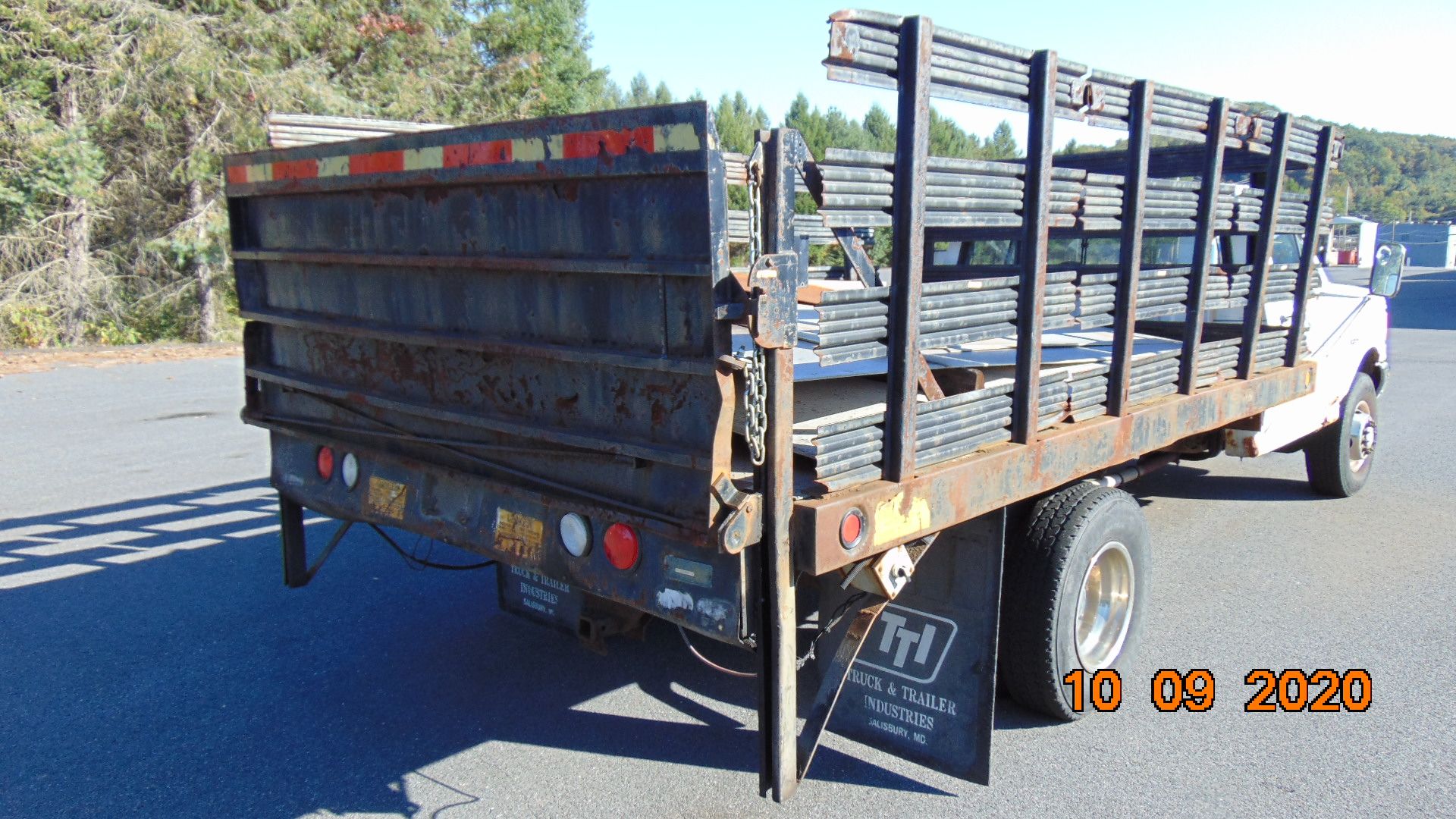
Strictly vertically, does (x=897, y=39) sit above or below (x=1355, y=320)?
above

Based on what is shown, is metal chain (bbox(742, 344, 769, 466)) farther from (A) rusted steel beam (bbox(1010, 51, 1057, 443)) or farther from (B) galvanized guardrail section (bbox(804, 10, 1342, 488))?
(A) rusted steel beam (bbox(1010, 51, 1057, 443))

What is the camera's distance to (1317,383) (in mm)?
5781

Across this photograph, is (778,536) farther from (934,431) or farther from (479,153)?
(479,153)

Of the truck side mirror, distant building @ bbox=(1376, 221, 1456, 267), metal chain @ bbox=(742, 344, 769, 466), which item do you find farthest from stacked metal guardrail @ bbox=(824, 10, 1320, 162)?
distant building @ bbox=(1376, 221, 1456, 267)

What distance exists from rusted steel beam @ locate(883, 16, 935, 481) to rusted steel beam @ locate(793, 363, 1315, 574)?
12cm

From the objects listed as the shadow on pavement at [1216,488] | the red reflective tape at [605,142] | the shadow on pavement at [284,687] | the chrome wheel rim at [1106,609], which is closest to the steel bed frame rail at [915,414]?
the red reflective tape at [605,142]

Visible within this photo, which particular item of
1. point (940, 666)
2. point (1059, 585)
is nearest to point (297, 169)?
point (940, 666)

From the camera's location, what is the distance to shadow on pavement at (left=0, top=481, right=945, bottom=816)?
336 cm

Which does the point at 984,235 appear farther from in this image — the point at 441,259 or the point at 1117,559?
the point at 441,259

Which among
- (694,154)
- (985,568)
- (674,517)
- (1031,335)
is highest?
(694,154)

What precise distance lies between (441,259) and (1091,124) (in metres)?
2.13

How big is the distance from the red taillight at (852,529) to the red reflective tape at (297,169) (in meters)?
2.25

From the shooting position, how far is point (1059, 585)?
345 centimetres

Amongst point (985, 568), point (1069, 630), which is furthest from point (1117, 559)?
A: point (985, 568)
